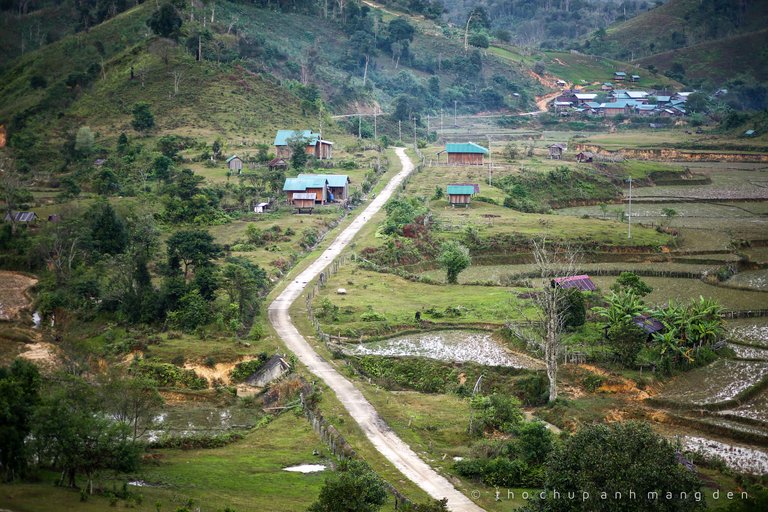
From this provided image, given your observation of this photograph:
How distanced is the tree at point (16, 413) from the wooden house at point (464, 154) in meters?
76.2

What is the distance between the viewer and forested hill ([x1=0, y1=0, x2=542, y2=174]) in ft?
369

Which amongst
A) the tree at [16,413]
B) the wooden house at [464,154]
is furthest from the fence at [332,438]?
the wooden house at [464,154]

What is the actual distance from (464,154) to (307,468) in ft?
245

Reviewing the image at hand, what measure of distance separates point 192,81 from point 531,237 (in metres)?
58.2

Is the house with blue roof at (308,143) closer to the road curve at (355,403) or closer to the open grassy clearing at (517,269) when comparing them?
the road curve at (355,403)

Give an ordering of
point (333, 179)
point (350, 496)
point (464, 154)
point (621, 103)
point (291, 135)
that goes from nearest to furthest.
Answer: point (350, 496) → point (333, 179) → point (291, 135) → point (464, 154) → point (621, 103)

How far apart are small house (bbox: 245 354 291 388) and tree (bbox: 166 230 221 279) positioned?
40.9 ft

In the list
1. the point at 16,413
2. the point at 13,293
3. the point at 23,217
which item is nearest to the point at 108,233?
the point at 13,293

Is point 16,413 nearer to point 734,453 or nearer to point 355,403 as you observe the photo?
point 355,403

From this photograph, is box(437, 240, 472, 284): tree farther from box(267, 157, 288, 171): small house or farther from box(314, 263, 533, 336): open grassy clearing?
box(267, 157, 288, 171): small house

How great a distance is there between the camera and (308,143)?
10212 centimetres

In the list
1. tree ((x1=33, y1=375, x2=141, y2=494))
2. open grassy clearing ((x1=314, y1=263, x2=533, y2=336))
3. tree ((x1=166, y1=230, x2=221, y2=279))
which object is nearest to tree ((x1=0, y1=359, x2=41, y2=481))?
tree ((x1=33, y1=375, x2=141, y2=494))

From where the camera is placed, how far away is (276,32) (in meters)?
153

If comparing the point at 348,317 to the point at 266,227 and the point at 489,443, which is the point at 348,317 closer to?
the point at 489,443
